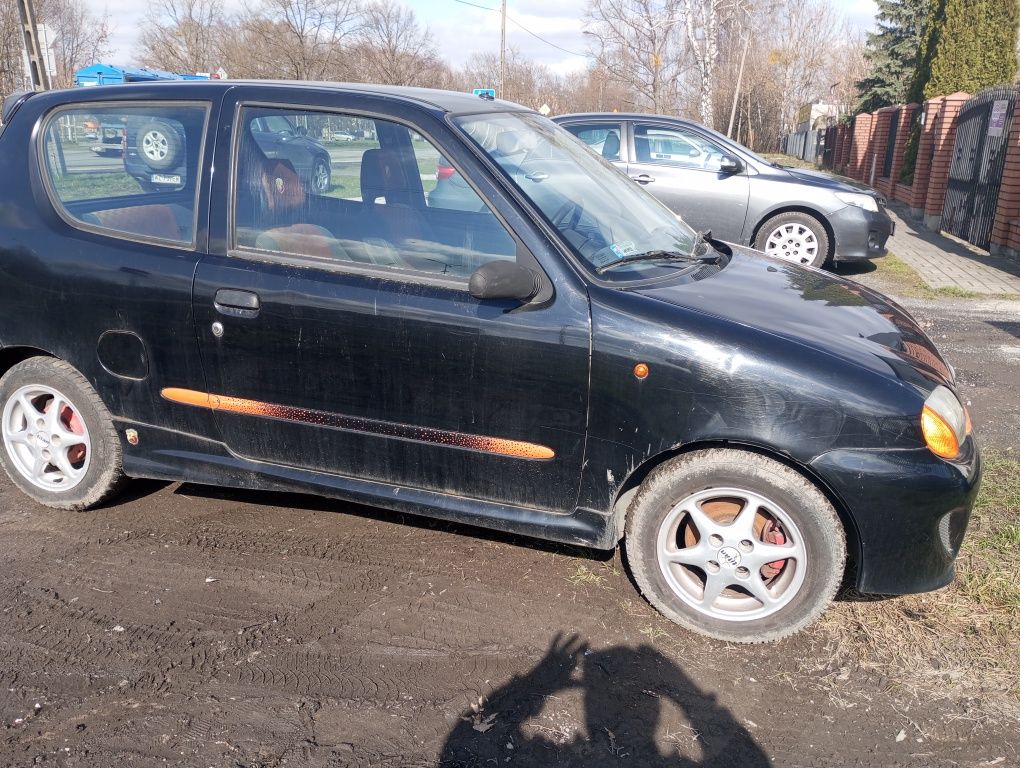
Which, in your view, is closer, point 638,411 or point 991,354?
point 638,411

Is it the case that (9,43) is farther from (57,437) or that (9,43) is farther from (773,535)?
(773,535)

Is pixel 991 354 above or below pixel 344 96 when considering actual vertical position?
below

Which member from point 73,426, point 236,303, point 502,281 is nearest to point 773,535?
point 502,281

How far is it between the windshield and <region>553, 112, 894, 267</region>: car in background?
563 centimetres

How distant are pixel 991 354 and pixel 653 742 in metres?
5.65

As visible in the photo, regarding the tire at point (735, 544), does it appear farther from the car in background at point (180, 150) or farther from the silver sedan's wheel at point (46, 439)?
the silver sedan's wheel at point (46, 439)

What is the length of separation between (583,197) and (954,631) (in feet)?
7.31

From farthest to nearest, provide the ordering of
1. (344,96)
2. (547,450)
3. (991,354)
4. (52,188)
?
1. (991,354)
2. (52,188)
3. (344,96)
4. (547,450)

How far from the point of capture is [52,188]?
3.86 metres

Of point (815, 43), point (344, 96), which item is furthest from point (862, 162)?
point (815, 43)

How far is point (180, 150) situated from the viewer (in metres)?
3.70

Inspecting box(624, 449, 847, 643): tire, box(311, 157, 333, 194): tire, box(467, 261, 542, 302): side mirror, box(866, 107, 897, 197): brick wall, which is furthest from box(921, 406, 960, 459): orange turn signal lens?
box(866, 107, 897, 197): brick wall

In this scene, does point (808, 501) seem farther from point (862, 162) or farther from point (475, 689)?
point (862, 162)

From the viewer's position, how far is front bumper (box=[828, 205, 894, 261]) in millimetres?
9773
